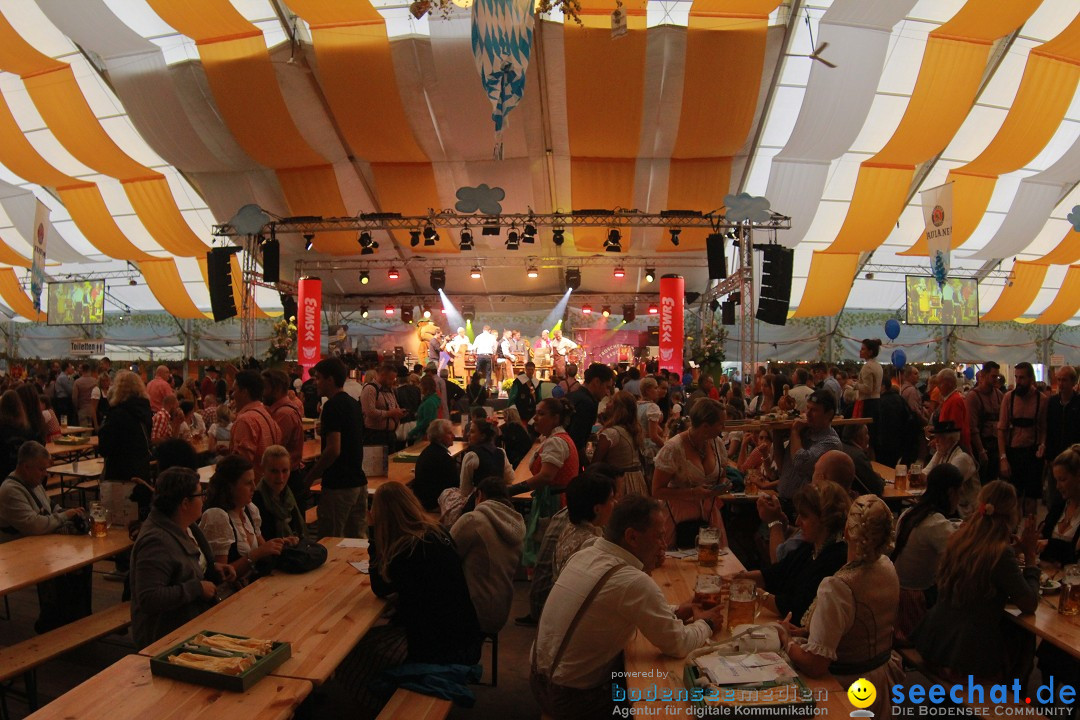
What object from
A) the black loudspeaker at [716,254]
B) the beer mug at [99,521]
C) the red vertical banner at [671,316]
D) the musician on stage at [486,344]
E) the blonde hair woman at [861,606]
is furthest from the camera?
the musician on stage at [486,344]

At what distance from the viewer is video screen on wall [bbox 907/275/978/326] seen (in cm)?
1634

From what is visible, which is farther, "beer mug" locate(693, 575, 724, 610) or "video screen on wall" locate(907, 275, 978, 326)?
"video screen on wall" locate(907, 275, 978, 326)

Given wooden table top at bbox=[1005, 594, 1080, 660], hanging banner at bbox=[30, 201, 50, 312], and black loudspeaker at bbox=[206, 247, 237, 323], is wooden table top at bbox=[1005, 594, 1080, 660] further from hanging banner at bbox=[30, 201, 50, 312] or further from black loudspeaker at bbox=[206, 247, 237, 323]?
hanging banner at bbox=[30, 201, 50, 312]

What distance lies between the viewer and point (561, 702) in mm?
2248

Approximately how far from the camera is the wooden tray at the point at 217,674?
2.00m

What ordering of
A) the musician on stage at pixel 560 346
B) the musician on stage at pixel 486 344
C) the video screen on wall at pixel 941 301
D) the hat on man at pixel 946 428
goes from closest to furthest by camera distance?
the hat on man at pixel 946 428
the video screen on wall at pixel 941 301
the musician on stage at pixel 486 344
the musician on stage at pixel 560 346

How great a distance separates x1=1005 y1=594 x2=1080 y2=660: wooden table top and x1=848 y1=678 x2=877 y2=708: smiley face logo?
2.42ft

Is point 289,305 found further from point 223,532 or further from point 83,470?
point 223,532

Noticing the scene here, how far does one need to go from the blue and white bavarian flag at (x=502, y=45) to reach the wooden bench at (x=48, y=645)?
4183mm

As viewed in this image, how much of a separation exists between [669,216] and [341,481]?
923 centimetres

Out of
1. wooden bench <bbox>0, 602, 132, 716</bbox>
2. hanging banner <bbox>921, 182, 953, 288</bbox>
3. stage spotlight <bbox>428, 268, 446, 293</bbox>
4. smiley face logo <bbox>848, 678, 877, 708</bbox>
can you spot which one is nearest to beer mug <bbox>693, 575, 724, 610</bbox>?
smiley face logo <bbox>848, 678, 877, 708</bbox>

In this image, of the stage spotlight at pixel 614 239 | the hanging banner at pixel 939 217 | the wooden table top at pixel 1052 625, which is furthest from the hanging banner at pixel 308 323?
the wooden table top at pixel 1052 625

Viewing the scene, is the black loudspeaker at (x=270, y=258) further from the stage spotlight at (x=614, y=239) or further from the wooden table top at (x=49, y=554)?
the wooden table top at (x=49, y=554)

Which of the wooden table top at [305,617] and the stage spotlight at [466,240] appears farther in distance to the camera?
the stage spotlight at [466,240]
